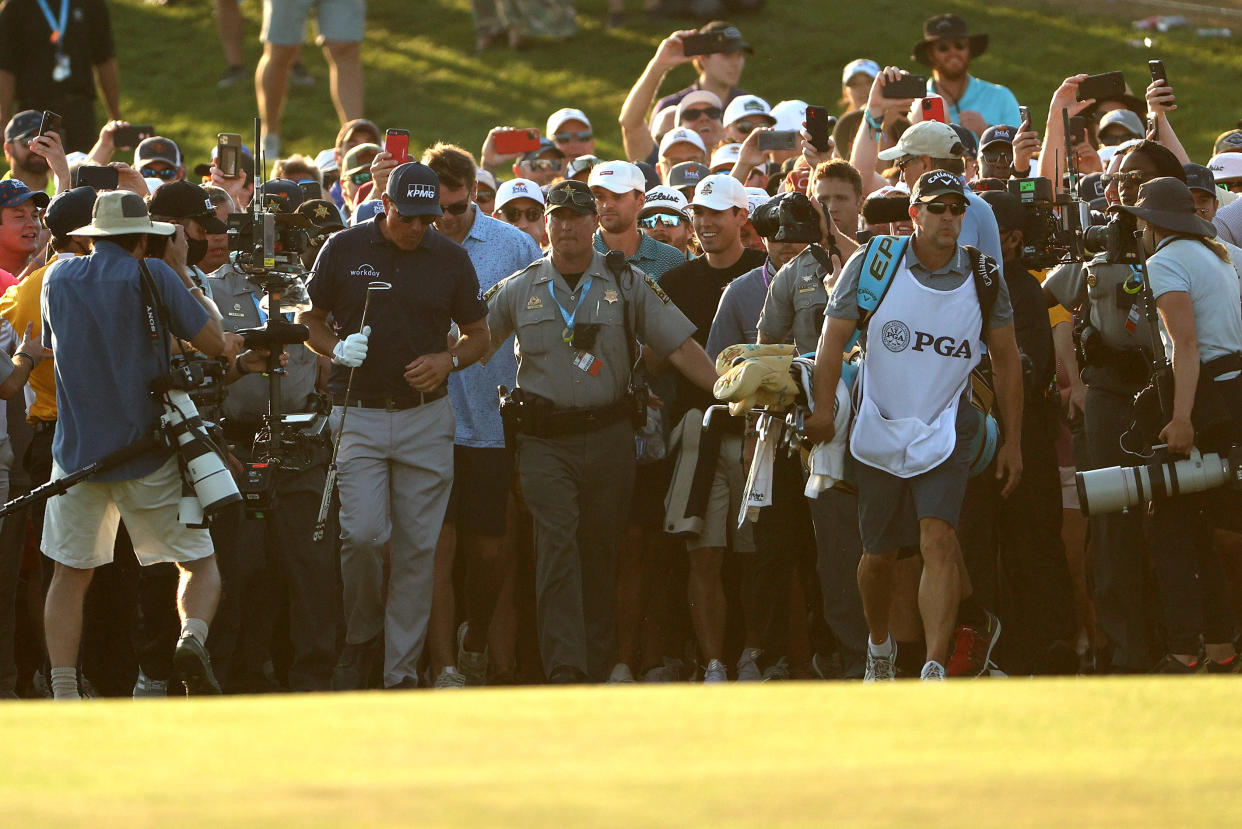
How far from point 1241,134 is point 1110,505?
15.6ft

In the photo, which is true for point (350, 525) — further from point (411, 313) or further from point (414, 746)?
point (414, 746)

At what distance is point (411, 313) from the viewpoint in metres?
8.55

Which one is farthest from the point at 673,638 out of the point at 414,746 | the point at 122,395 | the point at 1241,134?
the point at 414,746

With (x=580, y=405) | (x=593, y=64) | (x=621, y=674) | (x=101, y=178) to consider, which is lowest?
(x=593, y=64)

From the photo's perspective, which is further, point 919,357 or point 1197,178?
point 1197,178

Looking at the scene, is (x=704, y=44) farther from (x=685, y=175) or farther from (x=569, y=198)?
(x=569, y=198)

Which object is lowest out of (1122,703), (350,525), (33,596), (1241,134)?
(33,596)

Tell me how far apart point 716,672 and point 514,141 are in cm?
427

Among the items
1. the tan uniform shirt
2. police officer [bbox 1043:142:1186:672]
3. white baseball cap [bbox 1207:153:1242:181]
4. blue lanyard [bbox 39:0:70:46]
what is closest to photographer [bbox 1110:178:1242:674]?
police officer [bbox 1043:142:1186:672]

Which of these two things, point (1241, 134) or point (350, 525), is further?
point (1241, 134)

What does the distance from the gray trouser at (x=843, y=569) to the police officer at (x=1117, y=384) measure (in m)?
1.18

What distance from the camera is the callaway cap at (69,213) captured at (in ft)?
27.4

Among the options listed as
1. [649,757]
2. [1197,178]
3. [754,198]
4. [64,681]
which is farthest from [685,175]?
[649,757]

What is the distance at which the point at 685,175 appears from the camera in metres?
11.3
